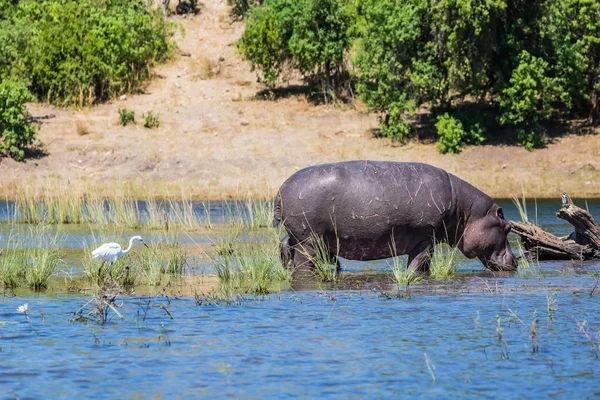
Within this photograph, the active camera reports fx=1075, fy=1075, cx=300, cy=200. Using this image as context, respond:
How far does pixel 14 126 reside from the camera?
27.1 metres

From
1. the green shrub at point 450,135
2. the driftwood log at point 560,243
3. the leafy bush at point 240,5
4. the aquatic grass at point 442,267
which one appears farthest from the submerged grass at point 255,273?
the leafy bush at point 240,5

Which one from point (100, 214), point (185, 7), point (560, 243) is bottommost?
point (100, 214)

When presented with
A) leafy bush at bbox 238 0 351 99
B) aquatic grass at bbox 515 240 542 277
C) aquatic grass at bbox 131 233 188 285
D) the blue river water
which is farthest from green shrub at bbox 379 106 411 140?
the blue river water

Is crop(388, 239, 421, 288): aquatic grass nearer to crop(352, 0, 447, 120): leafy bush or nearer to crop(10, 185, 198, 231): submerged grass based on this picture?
crop(10, 185, 198, 231): submerged grass

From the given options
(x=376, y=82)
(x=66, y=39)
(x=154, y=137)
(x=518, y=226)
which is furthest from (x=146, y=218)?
(x=66, y=39)

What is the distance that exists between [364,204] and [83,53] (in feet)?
69.1

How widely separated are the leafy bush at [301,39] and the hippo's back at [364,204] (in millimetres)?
18920

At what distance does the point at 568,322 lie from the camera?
30.9ft

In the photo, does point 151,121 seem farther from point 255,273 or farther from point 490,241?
point 255,273

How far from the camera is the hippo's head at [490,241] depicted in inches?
481

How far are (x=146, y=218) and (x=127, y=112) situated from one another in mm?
11253

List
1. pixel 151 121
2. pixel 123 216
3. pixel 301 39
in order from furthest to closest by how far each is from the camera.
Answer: pixel 301 39
pixel 151 121
pixel 123 216

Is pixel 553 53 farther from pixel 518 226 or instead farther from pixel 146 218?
pixel 518 226

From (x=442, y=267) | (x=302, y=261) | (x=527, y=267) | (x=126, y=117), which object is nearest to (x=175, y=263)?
(x=302, y=261)
